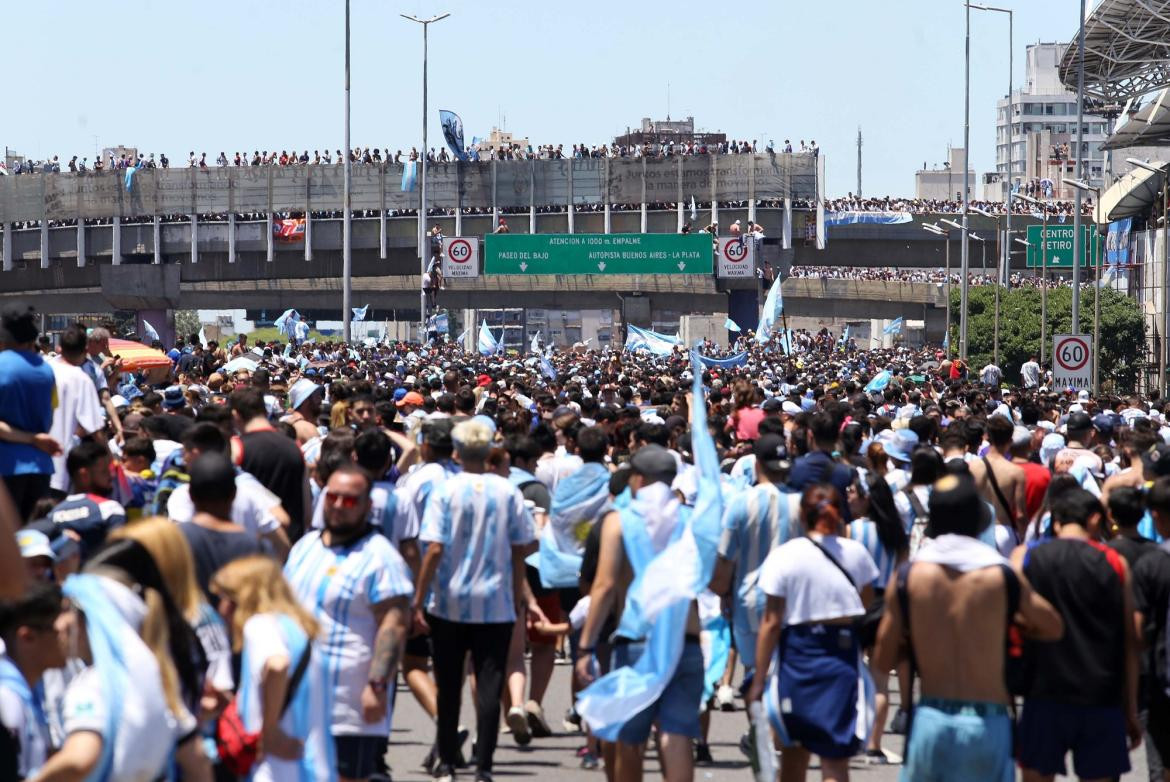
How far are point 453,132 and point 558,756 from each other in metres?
61.0

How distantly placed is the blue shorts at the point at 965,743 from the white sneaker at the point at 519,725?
12.7ft

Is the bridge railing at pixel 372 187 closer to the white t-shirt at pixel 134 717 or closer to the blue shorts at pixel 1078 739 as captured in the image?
the blue shorts at pixel 1078 739

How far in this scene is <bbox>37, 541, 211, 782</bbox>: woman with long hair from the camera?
457cm

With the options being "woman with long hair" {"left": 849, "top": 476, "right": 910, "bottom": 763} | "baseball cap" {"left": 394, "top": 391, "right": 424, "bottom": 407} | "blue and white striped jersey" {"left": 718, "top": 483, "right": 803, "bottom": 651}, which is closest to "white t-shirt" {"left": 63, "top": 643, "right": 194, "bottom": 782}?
"blue and white striped jersey" {"left": 718, "top": 483, "right": 803, "bottom": 651}

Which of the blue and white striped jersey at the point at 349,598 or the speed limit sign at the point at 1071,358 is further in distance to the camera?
the speed limit sign at the point at 1071,358

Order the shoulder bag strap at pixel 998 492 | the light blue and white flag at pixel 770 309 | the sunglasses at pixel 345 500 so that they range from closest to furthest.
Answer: the sunglasses at pixel 345 500 → the shoulder bag strap at pixel 998 492 → the light blue and white flag at pixel 770 309

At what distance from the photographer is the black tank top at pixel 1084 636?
7.26 meters

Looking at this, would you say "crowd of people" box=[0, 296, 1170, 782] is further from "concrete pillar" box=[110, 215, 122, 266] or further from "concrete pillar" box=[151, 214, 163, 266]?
"concrete pillar" box=[110, 215, 122, 266]

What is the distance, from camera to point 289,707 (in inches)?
217

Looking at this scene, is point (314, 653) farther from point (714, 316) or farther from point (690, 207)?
point (714, 316)

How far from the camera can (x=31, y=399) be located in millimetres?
9805

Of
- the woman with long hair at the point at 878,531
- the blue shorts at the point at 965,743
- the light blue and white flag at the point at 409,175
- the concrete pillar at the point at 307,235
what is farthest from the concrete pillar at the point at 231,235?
the blue shorts at the point at 965,743

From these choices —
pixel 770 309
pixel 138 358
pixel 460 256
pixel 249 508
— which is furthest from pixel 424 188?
pixel 249 508

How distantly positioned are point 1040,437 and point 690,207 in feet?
173
